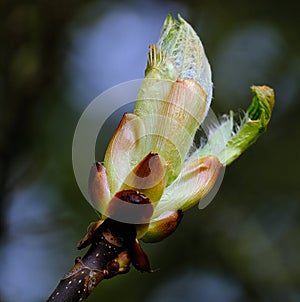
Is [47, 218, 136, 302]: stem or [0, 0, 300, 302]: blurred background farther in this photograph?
[0, 0, 300, 302]: blurred background

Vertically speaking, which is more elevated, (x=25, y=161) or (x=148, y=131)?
(x=148, y=131)

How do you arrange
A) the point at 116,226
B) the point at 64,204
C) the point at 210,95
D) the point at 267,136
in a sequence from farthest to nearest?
the point at 267,136 < the point at 64,204 < the point at 210,95 < the point at 116,226

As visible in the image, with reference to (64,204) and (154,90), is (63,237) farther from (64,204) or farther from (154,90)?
(154,90)

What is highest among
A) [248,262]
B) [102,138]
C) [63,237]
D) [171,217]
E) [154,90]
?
[154,90]

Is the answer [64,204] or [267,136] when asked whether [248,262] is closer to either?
[267,136]

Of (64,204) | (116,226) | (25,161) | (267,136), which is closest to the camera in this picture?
(116,226)

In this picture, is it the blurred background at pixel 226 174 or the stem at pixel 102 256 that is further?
the blurred background at pixel 226 174

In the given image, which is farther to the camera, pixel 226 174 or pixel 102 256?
pixel 226 174

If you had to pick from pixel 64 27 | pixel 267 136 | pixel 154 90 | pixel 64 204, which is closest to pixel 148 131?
pixel 154 90

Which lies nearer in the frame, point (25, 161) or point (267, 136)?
point (25, 161)
